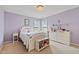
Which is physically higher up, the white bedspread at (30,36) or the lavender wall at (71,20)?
Result: the lavender wall at (71,20)

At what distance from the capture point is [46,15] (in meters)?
1.35

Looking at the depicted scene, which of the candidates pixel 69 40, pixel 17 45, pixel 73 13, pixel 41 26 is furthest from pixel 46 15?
pixel 17 45

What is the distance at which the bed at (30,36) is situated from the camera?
4.27ft

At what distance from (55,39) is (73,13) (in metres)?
0.52

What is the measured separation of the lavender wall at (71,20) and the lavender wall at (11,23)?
0.40 metres

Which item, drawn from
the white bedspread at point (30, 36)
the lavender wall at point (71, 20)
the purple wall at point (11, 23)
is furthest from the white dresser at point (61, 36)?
the purple wall at point (11, 23)

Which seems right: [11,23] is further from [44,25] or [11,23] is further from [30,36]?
[44,25]

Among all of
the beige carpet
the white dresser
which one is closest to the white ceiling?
the white dresser

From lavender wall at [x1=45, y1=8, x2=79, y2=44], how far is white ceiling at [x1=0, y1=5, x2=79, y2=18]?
0.23ft

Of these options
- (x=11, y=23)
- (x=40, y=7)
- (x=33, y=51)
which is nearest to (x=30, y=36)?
(x=33, y=51)

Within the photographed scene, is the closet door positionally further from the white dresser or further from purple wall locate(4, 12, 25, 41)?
purple wall locate(4, 12, 25, 41)

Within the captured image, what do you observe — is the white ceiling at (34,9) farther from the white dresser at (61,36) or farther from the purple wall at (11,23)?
the white dresser at (61,36)

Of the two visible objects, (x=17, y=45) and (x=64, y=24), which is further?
(x=64, y=24)
